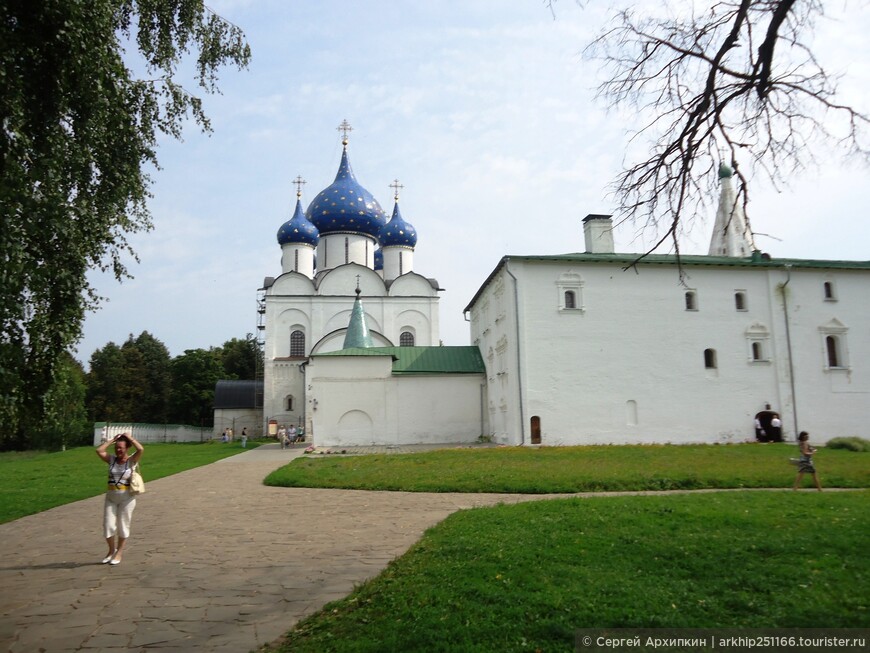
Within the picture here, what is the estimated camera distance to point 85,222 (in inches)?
262

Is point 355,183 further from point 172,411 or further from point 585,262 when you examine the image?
point 172,411

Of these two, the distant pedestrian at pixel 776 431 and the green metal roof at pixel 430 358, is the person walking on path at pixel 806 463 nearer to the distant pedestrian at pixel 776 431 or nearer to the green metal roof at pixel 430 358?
the distant pedestrian at pixel 776 431

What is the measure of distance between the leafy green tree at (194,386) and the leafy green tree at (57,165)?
174 ft

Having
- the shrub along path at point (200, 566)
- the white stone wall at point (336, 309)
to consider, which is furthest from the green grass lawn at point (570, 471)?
the white stone wall at point (336, 309)

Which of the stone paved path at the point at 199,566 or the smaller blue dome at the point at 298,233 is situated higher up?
the smaller blue dome at the point at 298,233

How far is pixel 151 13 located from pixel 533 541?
717 cm

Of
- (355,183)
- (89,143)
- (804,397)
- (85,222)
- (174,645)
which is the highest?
(355,183)

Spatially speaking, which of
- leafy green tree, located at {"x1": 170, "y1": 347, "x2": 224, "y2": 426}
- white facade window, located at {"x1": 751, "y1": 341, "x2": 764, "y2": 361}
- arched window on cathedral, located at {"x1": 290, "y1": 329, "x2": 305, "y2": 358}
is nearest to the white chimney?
white facade window, located at {"x1": 751, "y1": 341, "x2": 764, "y2": 361}

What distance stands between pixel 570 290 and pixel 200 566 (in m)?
20.9

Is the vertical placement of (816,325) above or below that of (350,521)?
above

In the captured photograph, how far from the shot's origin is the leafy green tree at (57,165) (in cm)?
570

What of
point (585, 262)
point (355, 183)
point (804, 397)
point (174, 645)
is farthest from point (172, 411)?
point (174, 645)

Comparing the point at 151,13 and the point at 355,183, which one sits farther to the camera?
the point at 355,183

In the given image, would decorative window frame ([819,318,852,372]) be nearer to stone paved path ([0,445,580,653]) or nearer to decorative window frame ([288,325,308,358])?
stone paved path ([0,445,580,653])
